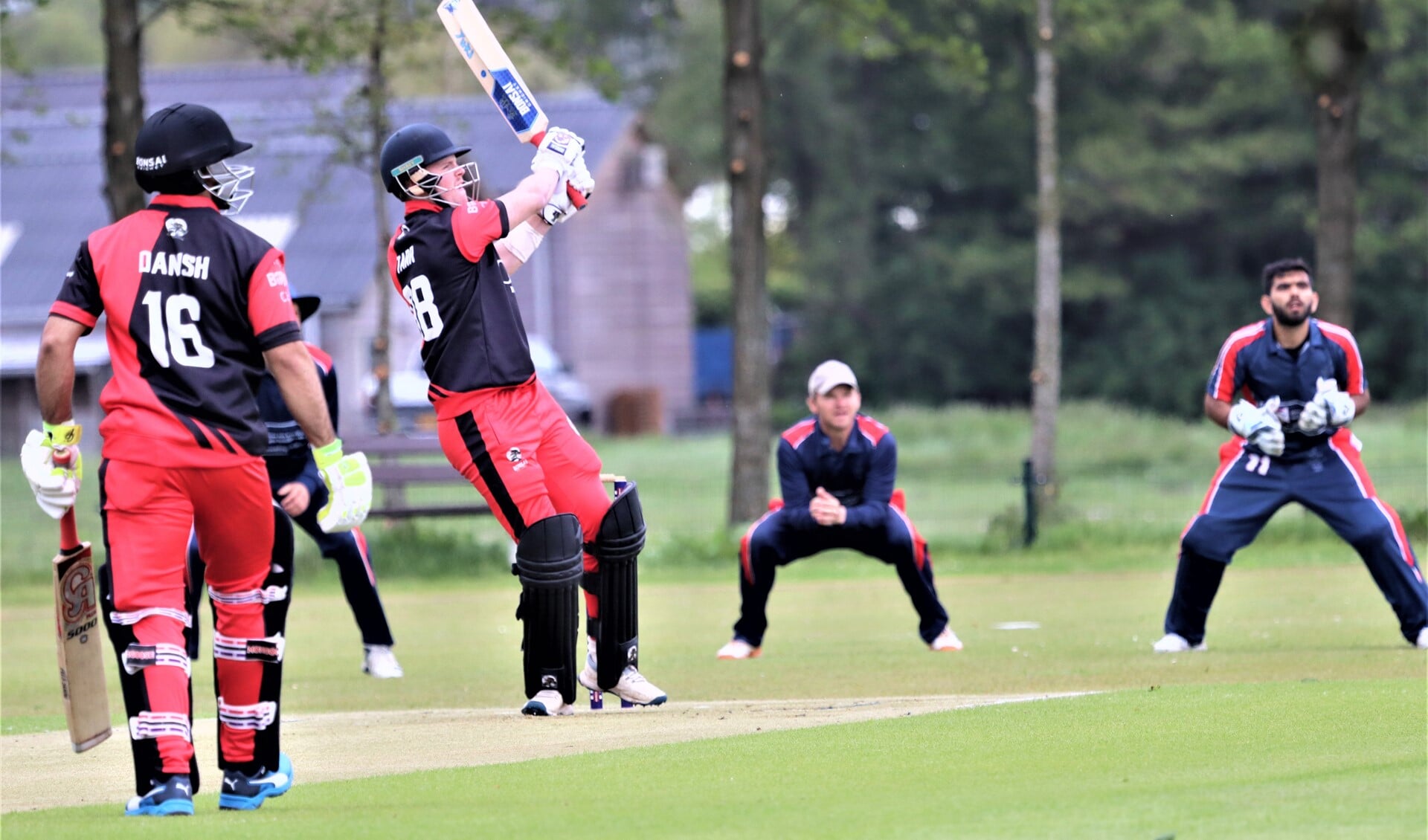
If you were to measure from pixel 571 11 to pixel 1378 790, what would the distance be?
4896 cm

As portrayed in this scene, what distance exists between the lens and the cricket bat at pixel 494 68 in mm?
7898

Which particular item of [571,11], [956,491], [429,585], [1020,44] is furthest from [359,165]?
[571,11]

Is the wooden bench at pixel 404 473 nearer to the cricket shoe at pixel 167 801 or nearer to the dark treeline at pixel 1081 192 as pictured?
the cricket shoe at pixel 167 801

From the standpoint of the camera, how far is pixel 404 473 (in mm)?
17297

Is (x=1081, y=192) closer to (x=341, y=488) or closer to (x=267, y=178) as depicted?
(x=267, y=178)

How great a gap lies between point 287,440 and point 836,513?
2.89 m

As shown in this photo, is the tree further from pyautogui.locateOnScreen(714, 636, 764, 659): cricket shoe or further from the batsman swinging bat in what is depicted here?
the batsman swinging bat

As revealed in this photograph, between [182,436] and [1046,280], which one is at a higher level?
[1046,280]

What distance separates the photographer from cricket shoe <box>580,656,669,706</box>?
7.99m

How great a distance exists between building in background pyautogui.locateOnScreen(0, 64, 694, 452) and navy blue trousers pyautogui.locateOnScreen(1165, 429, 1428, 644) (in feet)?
91.1

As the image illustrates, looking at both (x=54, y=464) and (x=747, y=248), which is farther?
(x=747, y=248)

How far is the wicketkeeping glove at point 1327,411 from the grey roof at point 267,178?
27721 mm

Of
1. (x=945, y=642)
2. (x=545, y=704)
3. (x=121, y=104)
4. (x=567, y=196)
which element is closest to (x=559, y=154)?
(x=567, y=196)

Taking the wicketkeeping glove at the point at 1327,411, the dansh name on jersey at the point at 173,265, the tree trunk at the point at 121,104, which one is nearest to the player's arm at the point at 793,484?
the wicketkeeping glove at the point at 1327,411
